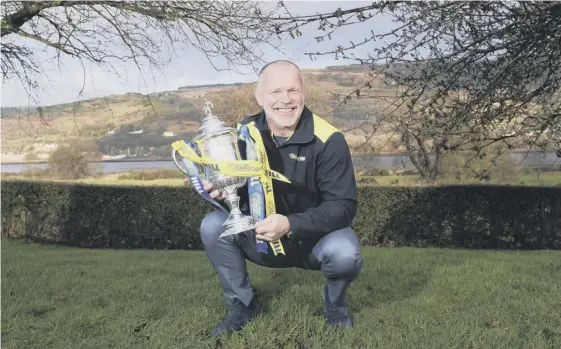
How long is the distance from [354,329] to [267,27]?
288cm

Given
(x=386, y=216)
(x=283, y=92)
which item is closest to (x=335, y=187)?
(x=283, y=92)

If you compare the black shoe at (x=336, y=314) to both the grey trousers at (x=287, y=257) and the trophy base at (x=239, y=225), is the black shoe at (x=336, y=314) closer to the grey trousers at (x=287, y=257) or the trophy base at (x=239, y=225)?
the grey trousers at (x=287, y=257)

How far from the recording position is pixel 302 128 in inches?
125

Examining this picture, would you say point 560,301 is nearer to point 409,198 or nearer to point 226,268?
point 226,268

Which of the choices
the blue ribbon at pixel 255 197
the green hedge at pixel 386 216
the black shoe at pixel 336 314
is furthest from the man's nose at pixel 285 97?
the green hedge at pixel 386 216

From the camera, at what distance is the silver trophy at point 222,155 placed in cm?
287

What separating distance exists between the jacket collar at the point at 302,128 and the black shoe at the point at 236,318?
106cm

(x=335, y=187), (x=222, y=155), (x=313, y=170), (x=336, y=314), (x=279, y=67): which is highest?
(x=279, y=67)

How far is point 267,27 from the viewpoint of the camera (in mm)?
5066

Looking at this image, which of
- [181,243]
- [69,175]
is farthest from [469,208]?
[69,175]

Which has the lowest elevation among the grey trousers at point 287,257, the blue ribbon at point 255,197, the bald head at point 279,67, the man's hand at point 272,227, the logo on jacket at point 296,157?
the grey trousers at point 287,257

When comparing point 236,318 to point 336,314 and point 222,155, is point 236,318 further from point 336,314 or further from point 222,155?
point 222,155

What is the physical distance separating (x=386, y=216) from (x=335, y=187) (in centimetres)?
780

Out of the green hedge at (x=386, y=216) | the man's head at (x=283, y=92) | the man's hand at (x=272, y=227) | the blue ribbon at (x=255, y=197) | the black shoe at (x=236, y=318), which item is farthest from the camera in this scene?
the green hedge at (x=386, y=216)
